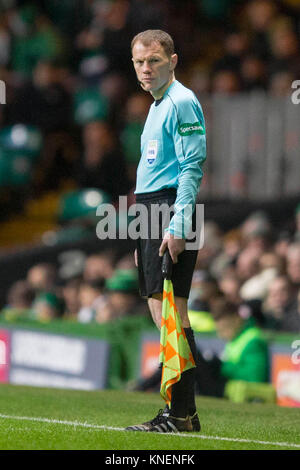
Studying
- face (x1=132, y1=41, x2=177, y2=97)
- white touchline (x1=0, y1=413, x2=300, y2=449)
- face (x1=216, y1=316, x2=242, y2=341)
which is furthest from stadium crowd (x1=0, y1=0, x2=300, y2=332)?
face (x1=132, y1=41, x2=177, y2=97)

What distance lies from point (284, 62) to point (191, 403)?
918 centimetres

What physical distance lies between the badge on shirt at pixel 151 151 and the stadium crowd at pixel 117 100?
5140 mm

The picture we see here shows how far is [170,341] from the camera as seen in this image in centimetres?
606

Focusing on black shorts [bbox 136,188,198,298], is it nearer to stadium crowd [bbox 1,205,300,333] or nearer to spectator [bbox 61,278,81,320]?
stadium crowd [bbox 1,205,300,333]

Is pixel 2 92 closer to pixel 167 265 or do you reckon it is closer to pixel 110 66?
pixel 110 66

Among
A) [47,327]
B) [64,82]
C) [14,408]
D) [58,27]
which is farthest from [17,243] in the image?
[14,408]

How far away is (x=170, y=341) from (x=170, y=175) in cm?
90

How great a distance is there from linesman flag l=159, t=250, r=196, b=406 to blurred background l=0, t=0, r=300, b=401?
4.77m

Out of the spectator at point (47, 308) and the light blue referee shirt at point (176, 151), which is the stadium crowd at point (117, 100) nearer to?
Answer: the spectator at point (47, 308)

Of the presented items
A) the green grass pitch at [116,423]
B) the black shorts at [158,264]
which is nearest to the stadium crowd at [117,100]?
the green grass pitch at [116,423]

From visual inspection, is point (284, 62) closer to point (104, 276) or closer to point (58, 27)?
point (104, 276)

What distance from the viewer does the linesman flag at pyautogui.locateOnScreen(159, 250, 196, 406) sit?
602 cm

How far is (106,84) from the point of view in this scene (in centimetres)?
1675

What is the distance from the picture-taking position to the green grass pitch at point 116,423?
5.63m
